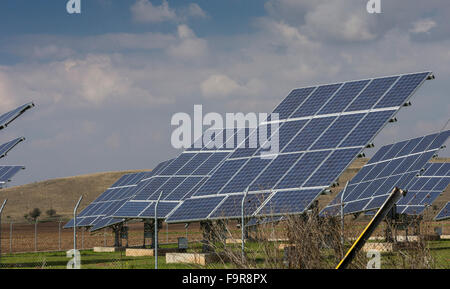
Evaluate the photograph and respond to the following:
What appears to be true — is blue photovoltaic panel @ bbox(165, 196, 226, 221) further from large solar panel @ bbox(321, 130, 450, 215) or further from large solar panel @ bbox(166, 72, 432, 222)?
large solar panel @ bbox(321, 130, 450, 215)

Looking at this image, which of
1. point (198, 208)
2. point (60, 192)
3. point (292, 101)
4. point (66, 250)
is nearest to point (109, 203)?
point (66, 250)

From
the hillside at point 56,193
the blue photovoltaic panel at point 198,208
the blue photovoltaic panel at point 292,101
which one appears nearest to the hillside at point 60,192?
the hillside at point 56,193

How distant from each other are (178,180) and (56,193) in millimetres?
104839

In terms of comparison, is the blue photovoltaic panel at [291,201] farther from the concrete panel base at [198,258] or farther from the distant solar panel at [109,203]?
the distant solar panel at [109,203]

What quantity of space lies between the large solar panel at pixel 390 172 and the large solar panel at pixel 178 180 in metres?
5.52

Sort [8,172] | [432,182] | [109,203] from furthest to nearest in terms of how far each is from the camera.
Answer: [432,182]
[109,203]
[8,172]

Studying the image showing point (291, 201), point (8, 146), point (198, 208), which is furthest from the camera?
point (8, 146)

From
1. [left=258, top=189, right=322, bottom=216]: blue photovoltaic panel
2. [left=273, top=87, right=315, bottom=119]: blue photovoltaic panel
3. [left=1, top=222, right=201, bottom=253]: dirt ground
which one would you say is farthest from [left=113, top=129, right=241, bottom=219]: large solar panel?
[left=258, top=189, right=322, bottom=216]: blue photovoltaic panel

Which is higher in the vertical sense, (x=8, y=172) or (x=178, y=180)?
(x=178, y=180)

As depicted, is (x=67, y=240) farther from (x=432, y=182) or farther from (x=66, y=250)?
(x=432, y=182)

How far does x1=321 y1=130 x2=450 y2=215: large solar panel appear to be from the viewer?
29688 mm

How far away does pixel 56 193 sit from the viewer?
13188 centimetres
